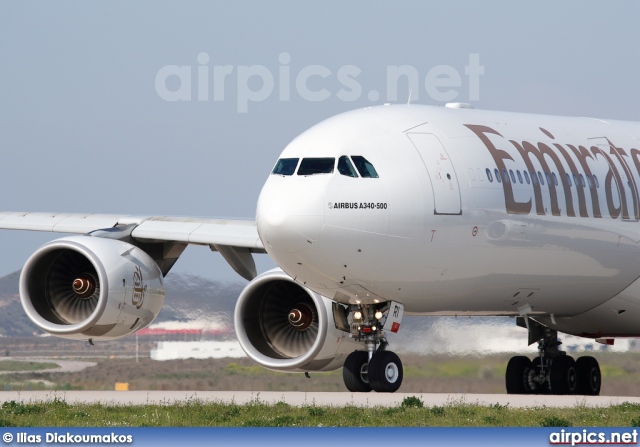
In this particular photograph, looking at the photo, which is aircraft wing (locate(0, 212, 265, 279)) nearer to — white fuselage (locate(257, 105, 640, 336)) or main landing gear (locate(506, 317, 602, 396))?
white fuselage (locate(257, 105, 640, 336))

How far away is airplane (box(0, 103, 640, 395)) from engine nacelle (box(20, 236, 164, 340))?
0.03 metres

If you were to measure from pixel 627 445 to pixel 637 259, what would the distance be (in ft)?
28.9

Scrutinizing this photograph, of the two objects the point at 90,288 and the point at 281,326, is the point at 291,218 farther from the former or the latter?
the point at 90,288

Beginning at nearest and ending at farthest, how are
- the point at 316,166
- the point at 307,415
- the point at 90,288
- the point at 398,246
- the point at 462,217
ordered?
the point at 307,415 < the point at 398,246 < the point at 316,166 < the point at 462,217 < the point at 90,288

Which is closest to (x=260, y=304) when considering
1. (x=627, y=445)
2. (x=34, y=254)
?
(x=34, y=254)

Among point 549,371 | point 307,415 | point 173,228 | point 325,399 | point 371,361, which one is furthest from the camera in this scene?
point 549,371

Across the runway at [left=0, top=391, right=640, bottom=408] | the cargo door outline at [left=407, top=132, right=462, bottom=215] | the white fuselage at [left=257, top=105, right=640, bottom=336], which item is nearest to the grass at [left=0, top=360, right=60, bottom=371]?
the runway at [left=0, top=391, right=640, bottom=408]

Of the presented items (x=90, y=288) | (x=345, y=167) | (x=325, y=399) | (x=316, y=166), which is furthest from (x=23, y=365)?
(x=345, y=167)

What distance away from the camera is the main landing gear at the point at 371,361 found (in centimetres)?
1833

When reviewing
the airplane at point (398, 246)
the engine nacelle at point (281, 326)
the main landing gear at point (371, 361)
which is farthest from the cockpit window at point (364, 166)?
the engine nacelle at point (281, 326)

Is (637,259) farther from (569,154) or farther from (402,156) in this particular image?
(402,156)

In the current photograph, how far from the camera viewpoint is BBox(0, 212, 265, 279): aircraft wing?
2233cm

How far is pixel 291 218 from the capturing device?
17531mm

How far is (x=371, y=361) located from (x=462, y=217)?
2103 mm
